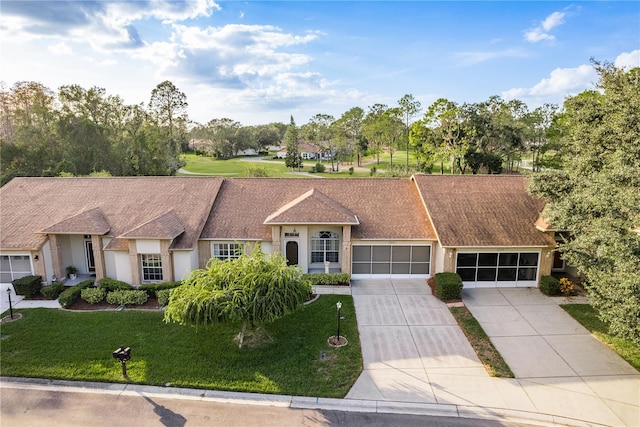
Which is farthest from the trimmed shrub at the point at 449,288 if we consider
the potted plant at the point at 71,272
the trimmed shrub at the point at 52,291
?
the potted plant at the point at 71,272

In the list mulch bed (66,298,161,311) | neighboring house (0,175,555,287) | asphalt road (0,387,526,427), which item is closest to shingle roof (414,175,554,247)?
neighboring house (0,175,555,287)

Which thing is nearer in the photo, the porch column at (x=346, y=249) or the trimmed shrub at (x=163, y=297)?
the trimmed shrub at (x=163, y=297)

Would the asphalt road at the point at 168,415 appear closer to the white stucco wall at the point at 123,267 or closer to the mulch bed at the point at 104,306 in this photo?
the mulch bed at the point at 104,306

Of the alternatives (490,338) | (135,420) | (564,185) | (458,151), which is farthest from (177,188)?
(458,151)

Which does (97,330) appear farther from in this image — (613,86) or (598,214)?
(613,86)

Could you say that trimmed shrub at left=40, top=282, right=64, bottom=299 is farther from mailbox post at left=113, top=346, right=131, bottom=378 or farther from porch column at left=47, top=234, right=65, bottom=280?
mailbox post at left=113, top=346, right=131, bottom=378

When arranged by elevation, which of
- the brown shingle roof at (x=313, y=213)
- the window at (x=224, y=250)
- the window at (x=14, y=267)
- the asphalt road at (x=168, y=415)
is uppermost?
the brown shingle roof at (x=313, y=213)
